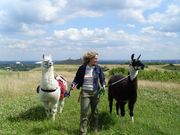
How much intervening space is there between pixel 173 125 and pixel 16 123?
5.50 meters

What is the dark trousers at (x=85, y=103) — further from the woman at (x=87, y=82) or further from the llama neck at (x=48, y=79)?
the llama neck at (x=48, y=79)

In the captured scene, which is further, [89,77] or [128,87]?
[128,87]

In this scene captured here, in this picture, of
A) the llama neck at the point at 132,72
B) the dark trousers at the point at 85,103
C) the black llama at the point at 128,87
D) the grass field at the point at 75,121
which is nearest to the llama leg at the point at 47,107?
the grass field at the point at 75,121

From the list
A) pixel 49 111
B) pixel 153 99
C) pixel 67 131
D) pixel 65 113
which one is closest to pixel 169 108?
pixel 153 99

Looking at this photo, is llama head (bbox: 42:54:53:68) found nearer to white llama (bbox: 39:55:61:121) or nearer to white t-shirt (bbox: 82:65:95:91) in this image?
white llama (bbox: 39:55:61:121)

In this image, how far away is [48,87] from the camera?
11.9 m

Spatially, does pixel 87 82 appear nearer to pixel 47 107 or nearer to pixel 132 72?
pixel 132 72

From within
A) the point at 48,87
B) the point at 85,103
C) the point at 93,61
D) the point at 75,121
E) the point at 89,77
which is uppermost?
the point at 93,61

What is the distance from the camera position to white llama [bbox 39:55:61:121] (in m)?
11.7

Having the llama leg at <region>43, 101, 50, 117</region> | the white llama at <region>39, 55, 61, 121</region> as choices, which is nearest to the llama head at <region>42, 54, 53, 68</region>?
the white llama at <region>39, 55, 61, 121</region>

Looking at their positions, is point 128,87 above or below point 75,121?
above

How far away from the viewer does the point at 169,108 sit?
17547 mm

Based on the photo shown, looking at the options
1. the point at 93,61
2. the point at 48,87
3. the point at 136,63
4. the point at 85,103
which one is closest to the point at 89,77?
the point at 93,61

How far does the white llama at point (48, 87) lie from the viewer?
11672mm
